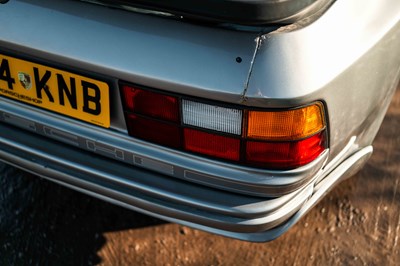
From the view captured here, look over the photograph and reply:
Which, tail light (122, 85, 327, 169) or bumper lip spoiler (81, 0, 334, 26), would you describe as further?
tail light (122, 85, 327, 169)

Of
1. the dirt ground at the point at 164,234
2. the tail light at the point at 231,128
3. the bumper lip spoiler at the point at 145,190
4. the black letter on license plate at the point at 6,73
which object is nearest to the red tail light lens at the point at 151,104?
the tail light at the point at 231,128

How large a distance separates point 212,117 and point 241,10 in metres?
0.33

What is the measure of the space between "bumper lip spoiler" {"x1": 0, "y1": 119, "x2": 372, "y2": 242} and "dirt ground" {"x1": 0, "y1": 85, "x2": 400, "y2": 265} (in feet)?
1.71

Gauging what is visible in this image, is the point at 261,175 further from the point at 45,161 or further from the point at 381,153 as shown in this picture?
the point at 381,153

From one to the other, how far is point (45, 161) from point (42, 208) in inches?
28.4

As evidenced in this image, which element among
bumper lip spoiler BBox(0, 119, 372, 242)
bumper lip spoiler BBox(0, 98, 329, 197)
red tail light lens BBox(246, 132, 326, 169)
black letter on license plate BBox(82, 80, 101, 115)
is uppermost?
black letter on license plate BBox(82, 80, 101, 115)

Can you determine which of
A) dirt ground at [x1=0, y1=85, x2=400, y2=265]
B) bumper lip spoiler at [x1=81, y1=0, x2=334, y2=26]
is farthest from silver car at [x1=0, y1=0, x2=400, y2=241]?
dirt ground at [x1=0, y1=85, x2=400, y2=265]

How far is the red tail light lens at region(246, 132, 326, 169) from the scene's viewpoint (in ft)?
5.43

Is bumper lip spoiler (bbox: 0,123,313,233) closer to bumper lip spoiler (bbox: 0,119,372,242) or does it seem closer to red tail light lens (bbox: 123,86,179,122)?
bumper lip spoiler (bbox: 0,119,372,242)

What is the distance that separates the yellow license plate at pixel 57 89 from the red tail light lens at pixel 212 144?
0.29 metres

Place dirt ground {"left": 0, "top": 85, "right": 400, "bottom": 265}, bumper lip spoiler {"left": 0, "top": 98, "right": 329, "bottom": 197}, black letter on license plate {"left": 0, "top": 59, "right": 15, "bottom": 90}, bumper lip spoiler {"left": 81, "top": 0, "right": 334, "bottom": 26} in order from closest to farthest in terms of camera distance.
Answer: bumper lip spoiler {"left": 81, "top": 0, "right": 334, "bottom": 26}
bumper lip spoiler {"left": 0, "top": 98, "right": 329, "bottom": 197}
black letter on license plate {"left": 0, "top": 59, "right": 15, "bottom": 90}
dirt ground {"left": 0, "top": 85, "right": 400, "bottom": 265}

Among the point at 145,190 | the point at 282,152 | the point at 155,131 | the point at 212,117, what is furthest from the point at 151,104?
the point at 282,152

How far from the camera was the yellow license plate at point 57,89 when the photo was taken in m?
1.74

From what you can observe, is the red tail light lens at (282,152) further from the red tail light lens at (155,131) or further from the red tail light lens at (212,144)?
the red tail light lens at (155,131)
